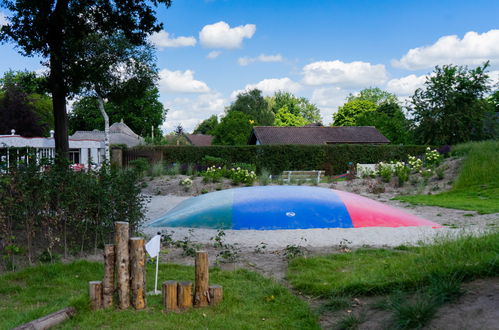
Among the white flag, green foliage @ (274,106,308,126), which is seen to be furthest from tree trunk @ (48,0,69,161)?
green foliage @ (274,106,308,126)

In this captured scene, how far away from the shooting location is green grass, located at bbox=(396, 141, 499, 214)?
15766 mm

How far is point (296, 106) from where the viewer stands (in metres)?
92.1

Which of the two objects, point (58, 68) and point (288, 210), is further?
point (288, 210)

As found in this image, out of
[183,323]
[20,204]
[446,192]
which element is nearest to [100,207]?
[20,204]

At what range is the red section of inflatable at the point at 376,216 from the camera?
11.9m

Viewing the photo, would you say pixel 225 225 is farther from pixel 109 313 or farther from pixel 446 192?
pixel 446 192

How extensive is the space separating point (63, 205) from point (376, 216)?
7.80 m

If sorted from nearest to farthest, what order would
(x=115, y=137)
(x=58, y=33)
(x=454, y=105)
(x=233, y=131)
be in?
(x=58, y=33), (x=454, y=105), (x=115, y=137), (x=233, y=131)

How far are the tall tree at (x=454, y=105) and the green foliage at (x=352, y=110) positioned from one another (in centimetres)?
4239

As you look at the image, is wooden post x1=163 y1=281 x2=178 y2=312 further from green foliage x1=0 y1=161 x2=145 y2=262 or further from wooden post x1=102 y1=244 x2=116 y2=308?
green foliage x1=0 y1=161 x2=145 y2=262

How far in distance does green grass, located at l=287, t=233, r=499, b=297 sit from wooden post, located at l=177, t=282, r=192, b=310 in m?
1.64

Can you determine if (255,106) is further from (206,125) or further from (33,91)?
(33,91)

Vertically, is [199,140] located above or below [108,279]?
above

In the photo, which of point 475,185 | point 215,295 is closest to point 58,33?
Answer: point 215,295
